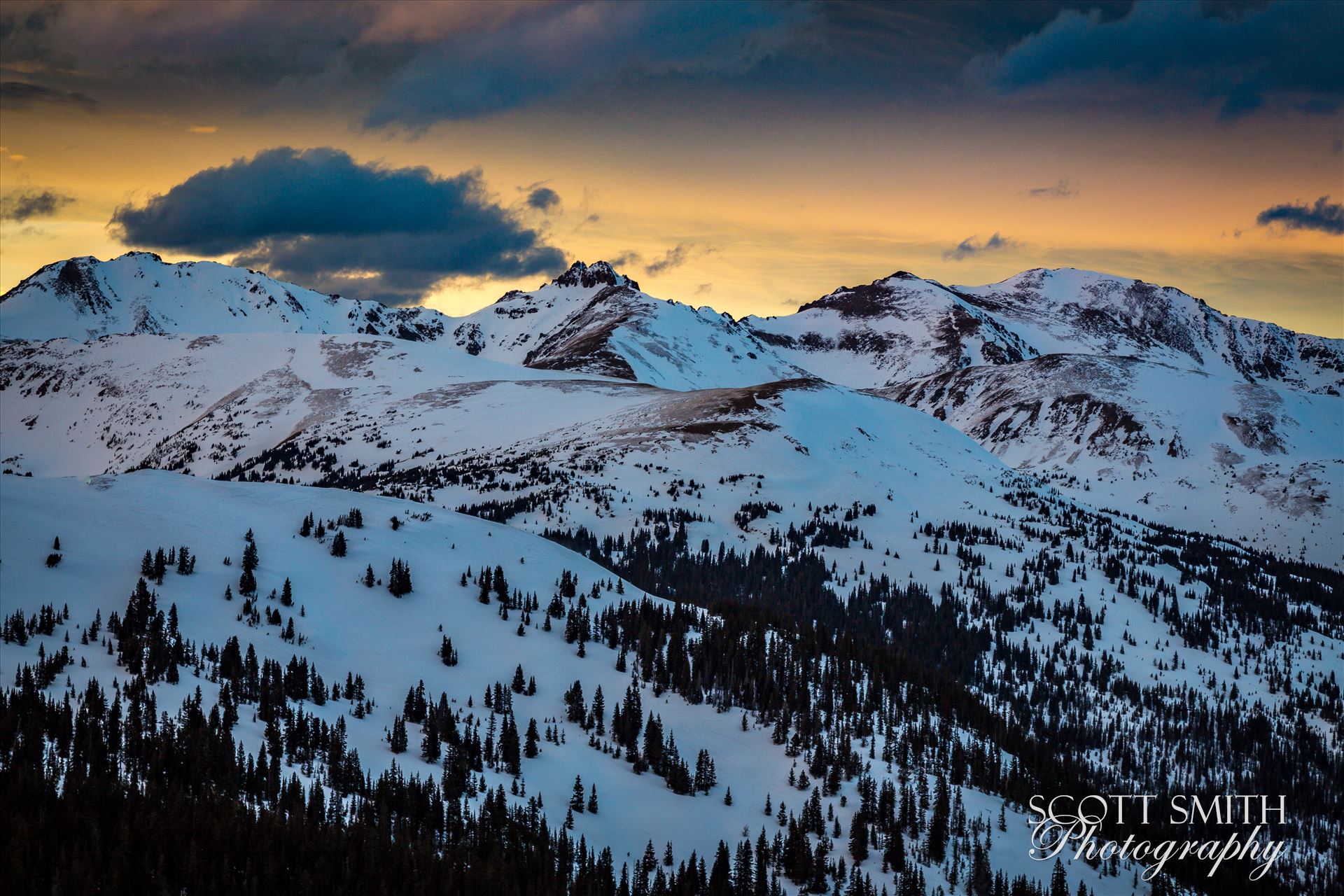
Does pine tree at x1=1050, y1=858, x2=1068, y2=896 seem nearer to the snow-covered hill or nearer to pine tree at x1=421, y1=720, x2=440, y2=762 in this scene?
the snow-covered hill

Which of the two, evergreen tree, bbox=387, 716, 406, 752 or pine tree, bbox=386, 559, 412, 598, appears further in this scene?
pine tree, bbox=386, 559, 412, 598

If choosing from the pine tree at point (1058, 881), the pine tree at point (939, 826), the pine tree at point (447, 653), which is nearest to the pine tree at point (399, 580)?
the pine tree at point (447, 653)

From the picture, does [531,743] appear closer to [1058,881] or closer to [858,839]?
[858,839]

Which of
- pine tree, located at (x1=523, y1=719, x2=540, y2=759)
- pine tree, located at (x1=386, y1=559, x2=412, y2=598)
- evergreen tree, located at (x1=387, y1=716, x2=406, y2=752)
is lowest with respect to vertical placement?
pine tree, located at (x1=523, y1=719, x2=540, y2=759)

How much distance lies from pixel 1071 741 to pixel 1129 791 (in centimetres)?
1460

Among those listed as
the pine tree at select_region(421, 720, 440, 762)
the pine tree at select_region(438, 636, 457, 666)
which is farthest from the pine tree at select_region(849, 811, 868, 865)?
Result: the pine tree at select_region(438, 636, 457, 666)

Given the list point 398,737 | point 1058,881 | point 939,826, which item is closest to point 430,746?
point 398,737

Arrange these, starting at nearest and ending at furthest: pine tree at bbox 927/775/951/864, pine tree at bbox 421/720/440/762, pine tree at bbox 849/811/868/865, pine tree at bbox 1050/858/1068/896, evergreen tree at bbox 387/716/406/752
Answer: evergreen tree at bbox 387/716/406/752, pine tree at bbox 421/720/440/762, pine tree at bbox 849/811/868/865, pine tree at bbox 1050/858/1068/896, pine tree at bbox 927/775/951/864

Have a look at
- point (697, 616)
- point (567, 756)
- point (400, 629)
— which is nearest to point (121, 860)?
point (567, 756)

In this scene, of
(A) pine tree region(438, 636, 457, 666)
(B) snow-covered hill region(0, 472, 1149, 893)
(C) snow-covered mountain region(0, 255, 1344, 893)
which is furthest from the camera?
(A) pine tree region(438, 636, 457, 666)

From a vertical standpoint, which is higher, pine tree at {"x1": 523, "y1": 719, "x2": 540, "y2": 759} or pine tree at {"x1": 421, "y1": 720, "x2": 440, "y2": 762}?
pine tree at {"x1": 421, "y1": 720, "x2": 440, "y2": 762}

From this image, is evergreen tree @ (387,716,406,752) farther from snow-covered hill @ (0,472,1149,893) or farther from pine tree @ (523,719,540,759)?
pine tree @ (523,719,540,759)

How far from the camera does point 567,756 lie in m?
69.1

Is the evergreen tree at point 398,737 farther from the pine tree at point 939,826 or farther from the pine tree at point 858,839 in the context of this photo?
the pine tree at point 939,826
